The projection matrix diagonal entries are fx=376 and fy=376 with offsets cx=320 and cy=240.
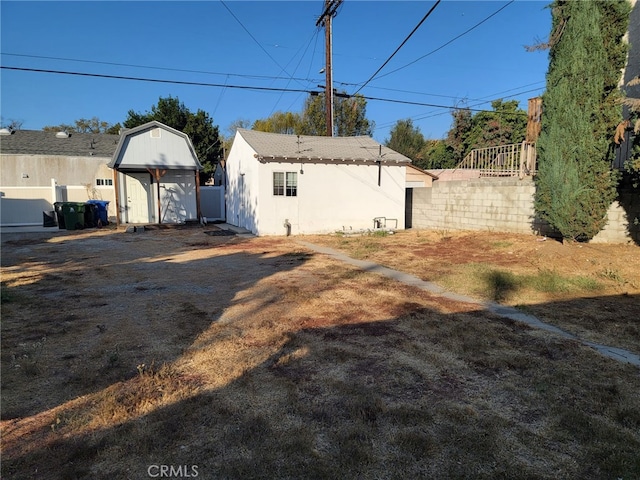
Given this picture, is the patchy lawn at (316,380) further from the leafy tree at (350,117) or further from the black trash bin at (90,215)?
the leafy tree at (350,117)

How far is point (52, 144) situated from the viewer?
25172 mm

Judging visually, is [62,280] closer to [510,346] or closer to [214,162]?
[510,346]

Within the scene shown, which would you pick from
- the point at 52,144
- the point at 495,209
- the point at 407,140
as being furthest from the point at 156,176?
the point at 407,140

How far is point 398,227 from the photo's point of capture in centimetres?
1769

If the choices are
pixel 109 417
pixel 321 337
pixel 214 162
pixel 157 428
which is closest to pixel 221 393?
pixel 157 428

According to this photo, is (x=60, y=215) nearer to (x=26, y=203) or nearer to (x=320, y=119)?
(x=26, y=203)

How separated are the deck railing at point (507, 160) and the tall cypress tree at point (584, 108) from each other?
8.96 feet

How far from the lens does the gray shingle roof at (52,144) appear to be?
77.8 ft

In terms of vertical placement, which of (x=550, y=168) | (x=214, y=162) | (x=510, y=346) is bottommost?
(x=510, y=346)

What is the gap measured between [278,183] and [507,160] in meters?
8.66

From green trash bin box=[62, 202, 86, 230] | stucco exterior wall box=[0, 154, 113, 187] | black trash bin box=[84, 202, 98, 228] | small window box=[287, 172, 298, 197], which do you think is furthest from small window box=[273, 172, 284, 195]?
stucco exterior wall box=[0, 154, 113, 187]

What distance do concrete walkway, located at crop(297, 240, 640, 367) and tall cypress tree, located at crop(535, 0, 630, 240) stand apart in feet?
13.7

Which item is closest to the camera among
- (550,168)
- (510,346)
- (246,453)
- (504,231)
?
(246,453)

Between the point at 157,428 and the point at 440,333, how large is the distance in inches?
131
